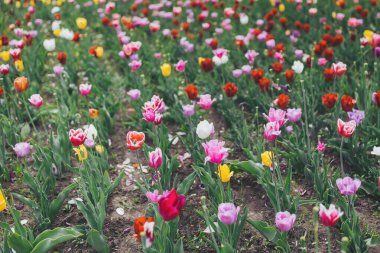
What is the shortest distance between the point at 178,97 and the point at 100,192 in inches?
86.7

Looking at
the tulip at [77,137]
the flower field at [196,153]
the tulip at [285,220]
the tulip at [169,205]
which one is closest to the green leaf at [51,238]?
the flower field at [196,153]

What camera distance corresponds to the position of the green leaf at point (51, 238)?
2.92m

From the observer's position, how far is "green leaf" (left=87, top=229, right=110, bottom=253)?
304 centimetres

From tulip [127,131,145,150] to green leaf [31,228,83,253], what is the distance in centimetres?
64

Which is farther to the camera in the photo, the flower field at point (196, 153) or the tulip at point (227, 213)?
the flower field at point (196, 153)

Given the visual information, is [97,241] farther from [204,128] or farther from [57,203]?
[204,128]

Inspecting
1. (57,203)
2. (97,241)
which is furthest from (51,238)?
(57,203)

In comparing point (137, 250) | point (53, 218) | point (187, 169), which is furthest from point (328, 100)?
point (53, 218)

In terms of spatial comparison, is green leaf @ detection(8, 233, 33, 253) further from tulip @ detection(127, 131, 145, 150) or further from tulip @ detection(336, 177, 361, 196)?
tulip @ detection(336, 177, 361, 196)

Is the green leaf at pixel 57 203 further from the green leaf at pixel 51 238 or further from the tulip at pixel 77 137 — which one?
the tulip at pixel 77 137

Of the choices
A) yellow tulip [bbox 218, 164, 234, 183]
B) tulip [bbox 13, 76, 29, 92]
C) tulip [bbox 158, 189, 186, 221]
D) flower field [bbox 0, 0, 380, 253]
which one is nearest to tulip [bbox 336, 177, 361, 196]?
flower field [bbox 0, 0, 380, 253]

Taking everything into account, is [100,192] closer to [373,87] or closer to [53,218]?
[53,218]

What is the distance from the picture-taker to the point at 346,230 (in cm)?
292

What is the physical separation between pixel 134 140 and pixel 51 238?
774 mm
